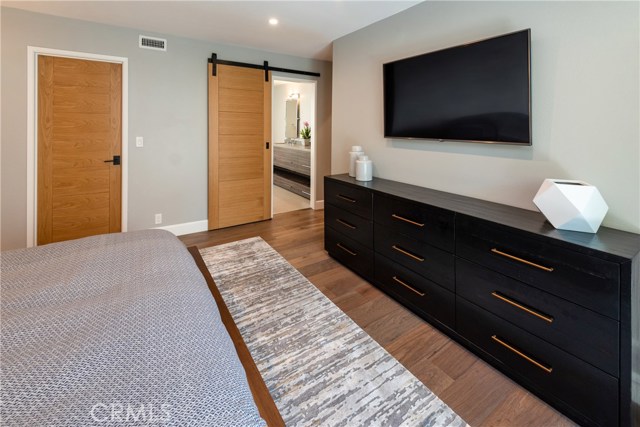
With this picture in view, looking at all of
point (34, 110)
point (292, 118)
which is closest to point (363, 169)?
point (34, 110)

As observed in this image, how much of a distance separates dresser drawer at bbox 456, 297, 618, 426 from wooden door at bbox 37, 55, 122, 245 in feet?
12.6

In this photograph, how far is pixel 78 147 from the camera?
337 centimetres

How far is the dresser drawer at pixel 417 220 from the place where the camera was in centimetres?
202

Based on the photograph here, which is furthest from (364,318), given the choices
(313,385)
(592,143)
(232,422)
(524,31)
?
(524,31)

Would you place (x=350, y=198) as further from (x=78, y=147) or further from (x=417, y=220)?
(x=78, y=147)

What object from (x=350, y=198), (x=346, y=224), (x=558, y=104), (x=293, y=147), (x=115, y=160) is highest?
(x=293, y=147)

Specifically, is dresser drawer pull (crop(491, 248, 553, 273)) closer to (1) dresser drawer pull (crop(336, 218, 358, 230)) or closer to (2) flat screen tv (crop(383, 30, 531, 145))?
(2) flat screen tv (crop(383, 30, 531, 145))

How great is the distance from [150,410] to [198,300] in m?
0.57

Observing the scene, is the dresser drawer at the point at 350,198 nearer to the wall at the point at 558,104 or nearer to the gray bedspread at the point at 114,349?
the wall at the point at 558,104

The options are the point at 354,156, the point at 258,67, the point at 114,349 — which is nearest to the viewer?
the point at 114,349

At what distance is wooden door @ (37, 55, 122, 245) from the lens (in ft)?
10.5

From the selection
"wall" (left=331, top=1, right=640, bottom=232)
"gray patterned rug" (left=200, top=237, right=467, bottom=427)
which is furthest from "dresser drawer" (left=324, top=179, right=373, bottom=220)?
"gray patterned rug" (left=200, top=237, right=467, bottom=427)

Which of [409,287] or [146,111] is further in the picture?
[146,111]

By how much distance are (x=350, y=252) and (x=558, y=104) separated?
6.34 feet
